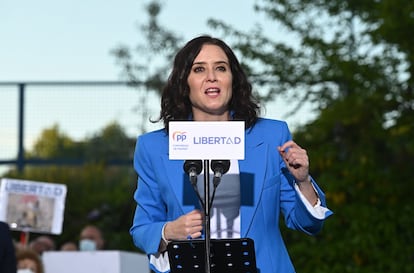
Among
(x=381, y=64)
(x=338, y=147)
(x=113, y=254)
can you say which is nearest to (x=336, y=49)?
(x=381, y=64)

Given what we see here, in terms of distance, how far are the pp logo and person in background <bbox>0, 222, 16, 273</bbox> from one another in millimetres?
1979

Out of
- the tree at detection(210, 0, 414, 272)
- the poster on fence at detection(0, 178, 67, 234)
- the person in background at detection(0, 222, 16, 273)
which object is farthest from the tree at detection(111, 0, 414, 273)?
the person in background at detection(0, 222, 16, 273)

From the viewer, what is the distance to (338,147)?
14.1 m

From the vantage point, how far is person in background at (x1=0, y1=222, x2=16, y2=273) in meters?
6.67

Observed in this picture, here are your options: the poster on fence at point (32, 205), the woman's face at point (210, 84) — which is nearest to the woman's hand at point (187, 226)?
the woman's face at point (210, 84)

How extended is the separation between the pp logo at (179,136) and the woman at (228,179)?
0.29m

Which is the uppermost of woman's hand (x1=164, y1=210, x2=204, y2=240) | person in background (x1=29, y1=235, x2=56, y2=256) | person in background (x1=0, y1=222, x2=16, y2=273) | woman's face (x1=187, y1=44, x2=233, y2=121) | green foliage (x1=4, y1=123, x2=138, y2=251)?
green foliage (x1=4, y1=123, x2=138, y2=251)

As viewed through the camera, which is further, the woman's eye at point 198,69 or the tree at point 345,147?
the tree at point 345,147

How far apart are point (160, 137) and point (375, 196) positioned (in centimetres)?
888

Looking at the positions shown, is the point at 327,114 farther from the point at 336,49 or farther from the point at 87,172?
the point at 87,172

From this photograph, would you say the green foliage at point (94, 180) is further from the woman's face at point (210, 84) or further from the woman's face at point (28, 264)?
the woman's face at point (210, 84)

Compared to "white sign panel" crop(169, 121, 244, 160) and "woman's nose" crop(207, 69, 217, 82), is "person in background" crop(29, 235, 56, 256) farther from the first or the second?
"white sign panel" crop(169, 121, 244, 160)

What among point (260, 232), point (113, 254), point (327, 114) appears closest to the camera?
point (260, 232)

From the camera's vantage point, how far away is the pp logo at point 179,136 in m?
5.02
